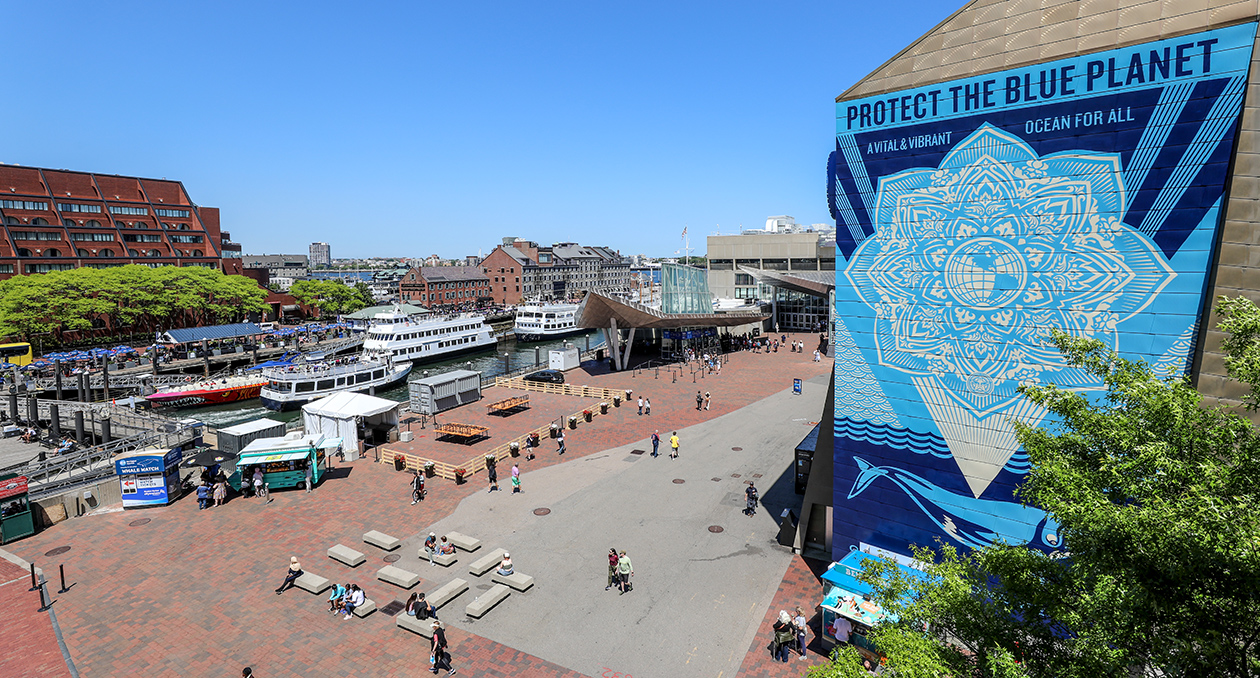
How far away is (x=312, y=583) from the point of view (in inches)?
672

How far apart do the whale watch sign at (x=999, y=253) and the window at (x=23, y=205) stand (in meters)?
108

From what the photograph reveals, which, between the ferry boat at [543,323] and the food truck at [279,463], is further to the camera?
the ferry boat at [543,323]

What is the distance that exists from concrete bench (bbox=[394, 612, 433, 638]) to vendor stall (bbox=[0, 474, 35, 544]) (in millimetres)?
15490

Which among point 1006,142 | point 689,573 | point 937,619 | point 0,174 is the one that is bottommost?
point 689,573

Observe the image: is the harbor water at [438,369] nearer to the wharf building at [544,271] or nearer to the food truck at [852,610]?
the food truck at [852,610]

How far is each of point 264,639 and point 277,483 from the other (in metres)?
11.6

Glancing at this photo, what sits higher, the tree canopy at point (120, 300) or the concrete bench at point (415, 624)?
the tree canopy at point (120, 300)

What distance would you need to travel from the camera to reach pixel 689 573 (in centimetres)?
1795

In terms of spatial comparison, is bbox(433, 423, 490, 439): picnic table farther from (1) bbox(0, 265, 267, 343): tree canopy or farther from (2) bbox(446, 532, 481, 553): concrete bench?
(1) bbox(0, 265, 267, 343): tree canopy

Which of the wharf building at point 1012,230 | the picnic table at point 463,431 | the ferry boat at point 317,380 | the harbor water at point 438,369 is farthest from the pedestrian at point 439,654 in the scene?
the ferry boat at point 317,380

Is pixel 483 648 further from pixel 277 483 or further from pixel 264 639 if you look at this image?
pixel 277 483

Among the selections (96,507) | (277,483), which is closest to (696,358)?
(277,483)

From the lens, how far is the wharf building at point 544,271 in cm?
14625

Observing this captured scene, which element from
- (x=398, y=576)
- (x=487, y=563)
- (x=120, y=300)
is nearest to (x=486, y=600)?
(x=487, y=563)
